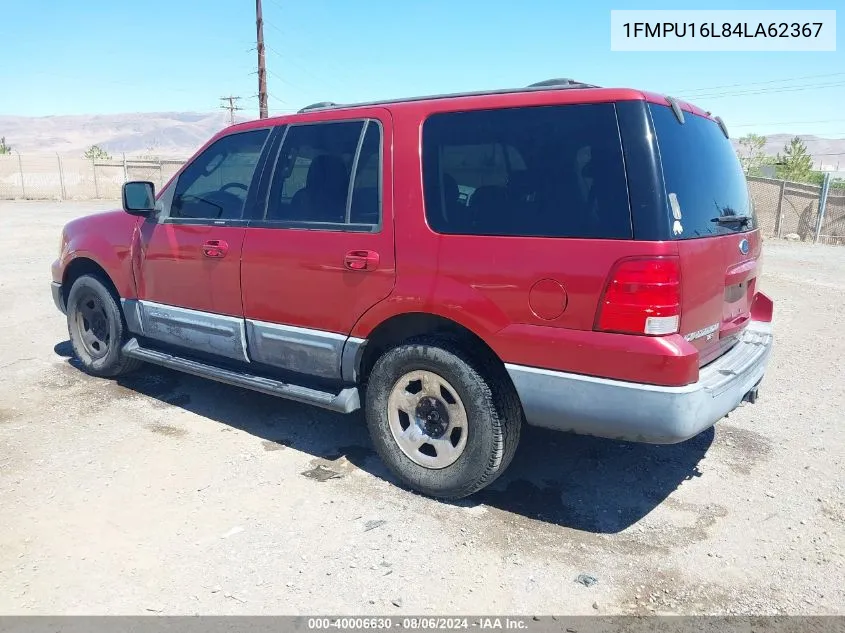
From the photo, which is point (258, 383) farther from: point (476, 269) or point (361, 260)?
point (476, 269)

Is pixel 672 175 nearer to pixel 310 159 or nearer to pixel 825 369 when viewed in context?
pixel 310 159

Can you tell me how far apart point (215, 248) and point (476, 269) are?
1957 mm

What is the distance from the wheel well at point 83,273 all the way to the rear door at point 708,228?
4.18m

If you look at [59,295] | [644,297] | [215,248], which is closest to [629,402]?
[644,297]

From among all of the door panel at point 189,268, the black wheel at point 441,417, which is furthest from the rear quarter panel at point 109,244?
the black wheel at point 441,417

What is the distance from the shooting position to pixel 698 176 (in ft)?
9.96

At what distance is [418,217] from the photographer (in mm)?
3291

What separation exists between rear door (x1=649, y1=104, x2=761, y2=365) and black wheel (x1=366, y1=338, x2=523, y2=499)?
99 centimetres

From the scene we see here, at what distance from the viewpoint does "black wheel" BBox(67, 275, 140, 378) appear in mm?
5012

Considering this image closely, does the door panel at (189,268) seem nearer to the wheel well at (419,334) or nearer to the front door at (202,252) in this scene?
the front door at (202,252)

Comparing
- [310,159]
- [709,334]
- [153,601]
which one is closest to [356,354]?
[310,159]

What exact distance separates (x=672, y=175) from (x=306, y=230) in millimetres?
2030

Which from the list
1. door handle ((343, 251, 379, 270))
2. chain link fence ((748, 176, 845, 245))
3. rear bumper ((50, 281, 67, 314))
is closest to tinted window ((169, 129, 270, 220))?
door handle ((343, 251, 379, 270))

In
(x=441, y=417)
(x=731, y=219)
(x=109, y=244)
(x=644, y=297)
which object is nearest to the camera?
(x=644, y=297)
